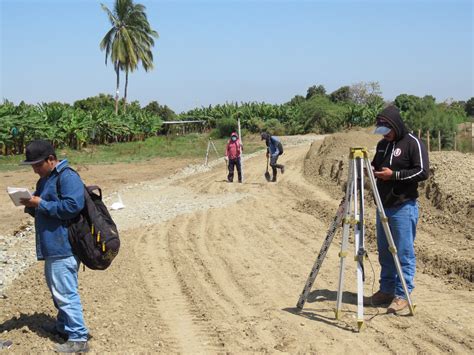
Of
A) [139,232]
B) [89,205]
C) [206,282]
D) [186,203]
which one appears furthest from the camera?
[186,203]

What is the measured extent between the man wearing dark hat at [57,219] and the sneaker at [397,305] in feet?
10.0

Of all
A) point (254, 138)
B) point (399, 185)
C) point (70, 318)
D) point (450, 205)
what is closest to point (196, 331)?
point (70, 318)

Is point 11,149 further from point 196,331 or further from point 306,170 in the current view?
point 196,331

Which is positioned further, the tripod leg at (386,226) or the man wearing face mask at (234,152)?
the man wearing face mask at (234,152)

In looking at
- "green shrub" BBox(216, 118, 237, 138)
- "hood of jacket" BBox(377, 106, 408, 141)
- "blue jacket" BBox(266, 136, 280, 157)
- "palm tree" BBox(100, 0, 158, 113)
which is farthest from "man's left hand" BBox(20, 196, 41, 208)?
"palm tree" BBox(100, 0, 158, 113)

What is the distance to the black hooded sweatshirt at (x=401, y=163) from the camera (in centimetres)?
578

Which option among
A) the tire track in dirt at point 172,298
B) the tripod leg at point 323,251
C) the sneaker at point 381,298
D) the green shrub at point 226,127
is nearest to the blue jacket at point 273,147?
the tire track in dirt at point 172,298

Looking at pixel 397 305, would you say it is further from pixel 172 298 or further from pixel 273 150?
pixel 273 150

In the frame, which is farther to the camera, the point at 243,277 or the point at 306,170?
the point at 306,170

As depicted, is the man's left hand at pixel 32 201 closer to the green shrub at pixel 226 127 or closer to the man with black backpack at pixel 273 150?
the man with black backpack at pixel 273 150

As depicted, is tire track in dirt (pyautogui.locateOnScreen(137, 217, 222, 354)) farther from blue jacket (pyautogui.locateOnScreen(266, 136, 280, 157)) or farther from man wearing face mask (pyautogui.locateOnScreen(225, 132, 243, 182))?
blue jacket (pyautogui.locateOnScreen(266, 136, 280, 157))

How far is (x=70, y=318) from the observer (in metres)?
4.91

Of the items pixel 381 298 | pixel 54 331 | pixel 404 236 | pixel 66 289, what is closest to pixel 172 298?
pixel 54 331

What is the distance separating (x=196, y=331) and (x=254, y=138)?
1629 inches
